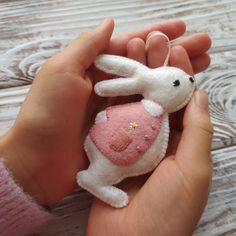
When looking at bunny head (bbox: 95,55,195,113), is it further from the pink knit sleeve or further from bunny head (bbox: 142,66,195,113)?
the pink knit sleeve

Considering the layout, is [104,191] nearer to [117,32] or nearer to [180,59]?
[180,59]

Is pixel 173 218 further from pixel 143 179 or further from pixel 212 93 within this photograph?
pixel 212 93

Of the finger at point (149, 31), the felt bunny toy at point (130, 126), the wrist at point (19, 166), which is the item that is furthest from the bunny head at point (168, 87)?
the wrist at point (19, 166)

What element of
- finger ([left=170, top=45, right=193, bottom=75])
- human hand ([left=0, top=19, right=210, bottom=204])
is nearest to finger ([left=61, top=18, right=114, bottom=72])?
human hand ([left=0, top=19, right=210, bottom=204])

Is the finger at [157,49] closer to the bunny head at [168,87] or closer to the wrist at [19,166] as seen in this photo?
the bunny head at [168,87]

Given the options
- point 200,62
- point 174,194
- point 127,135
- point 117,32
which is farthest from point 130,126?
point 117,32

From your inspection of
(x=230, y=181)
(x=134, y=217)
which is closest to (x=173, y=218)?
(x=134, y=217)

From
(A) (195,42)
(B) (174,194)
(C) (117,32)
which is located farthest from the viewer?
(C) (117,32)
